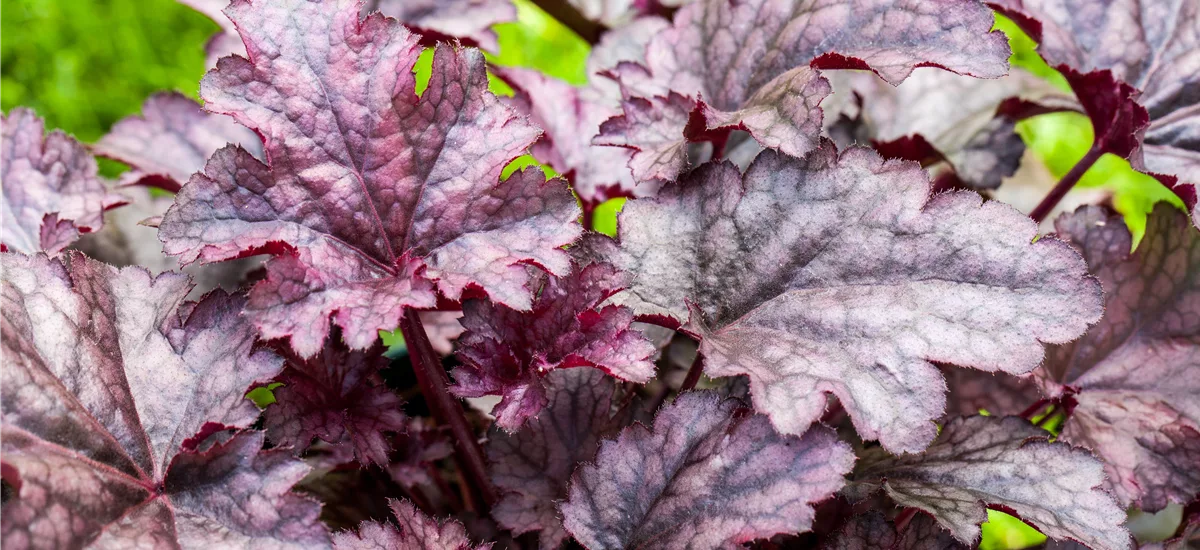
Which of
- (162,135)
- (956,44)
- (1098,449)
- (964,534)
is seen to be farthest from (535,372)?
(162,135)

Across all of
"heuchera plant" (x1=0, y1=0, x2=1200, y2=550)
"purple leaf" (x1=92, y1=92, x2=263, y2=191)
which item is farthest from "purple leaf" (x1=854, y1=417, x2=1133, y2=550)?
"purple leaf" (x1=92, y1=92, x2=263, y2=191)

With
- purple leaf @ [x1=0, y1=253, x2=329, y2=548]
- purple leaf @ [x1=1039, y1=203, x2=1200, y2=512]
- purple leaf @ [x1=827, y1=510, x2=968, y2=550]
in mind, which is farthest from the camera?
purple leaf @ [x1=1039, y1=203, x2=1200, y2=512]

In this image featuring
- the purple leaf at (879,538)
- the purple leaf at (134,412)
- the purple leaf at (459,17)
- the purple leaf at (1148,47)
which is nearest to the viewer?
the purple leaf at (134,412)

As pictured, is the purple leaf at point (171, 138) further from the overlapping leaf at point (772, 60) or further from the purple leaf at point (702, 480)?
the purple leaf at point (702, 480)

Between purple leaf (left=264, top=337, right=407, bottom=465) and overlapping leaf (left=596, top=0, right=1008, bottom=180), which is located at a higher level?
overlapping leaf (left=596, top=0, right=1008, bottom=180)

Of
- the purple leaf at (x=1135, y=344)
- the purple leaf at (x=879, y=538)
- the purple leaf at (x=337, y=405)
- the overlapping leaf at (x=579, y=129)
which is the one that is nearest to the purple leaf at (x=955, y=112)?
the purple leaf at (x=1135, y=344)

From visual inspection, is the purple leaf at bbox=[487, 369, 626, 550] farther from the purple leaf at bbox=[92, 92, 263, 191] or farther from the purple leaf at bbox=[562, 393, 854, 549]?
the purple leaf at bbox=[92, 92, 263, 191]
